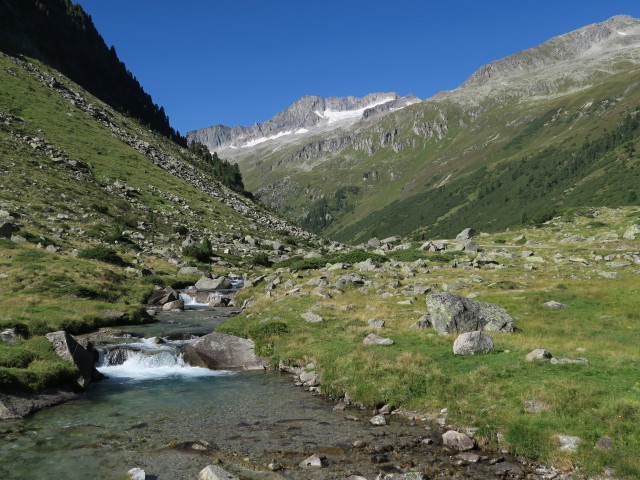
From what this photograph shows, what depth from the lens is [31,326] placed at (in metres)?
28.7

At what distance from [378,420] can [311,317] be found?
52.1ft

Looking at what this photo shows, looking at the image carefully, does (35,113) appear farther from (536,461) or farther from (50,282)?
(536,461)

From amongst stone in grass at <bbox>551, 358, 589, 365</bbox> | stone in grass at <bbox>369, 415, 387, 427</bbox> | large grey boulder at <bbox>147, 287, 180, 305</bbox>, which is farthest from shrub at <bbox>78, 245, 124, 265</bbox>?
stone in grass at <bbox>551, 358, 589, 365</bbox>

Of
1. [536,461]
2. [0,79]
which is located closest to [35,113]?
[0,79]

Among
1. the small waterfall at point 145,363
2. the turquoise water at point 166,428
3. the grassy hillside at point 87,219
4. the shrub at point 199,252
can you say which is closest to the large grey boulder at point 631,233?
the grassy hillside at point 87,219

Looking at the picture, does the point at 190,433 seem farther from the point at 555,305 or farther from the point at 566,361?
the point at 555,305

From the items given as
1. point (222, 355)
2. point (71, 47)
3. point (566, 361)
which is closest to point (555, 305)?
point (566, 361)

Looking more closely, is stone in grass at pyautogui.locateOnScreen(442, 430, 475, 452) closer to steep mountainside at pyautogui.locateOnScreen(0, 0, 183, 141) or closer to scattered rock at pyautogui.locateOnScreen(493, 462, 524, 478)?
scattered rock at pyautogui.locateOnScreen(493, 462, 524, 478)

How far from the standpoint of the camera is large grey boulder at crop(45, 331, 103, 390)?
22625mm

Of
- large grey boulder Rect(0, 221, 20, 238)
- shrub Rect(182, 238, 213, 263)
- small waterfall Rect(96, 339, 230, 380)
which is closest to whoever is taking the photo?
small waterfall Rect(96, 339, 230, 380)

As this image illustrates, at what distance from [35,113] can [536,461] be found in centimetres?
12983

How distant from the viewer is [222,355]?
28.0 m

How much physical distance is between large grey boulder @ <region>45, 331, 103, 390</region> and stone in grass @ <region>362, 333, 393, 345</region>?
16361 millimetres

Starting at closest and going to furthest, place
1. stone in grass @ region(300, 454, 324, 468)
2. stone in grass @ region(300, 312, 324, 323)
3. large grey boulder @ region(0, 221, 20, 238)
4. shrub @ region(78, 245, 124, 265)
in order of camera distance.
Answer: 1. stone in grass @ region(300, 454, 324, 468)
2. stone in grass @ region(300, 312, 324, 323)
3. large grey boulder @ region(0, 221, 20, 238)
4. shrub @ region(78, 245, 124, 265)
